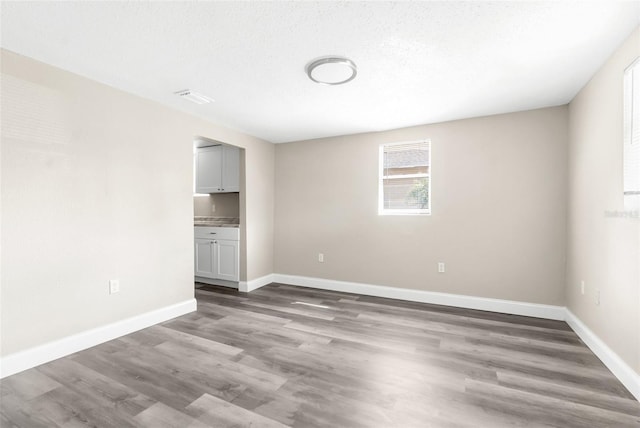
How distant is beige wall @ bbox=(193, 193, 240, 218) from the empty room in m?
1.24

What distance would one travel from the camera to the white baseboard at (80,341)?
83.0 inches

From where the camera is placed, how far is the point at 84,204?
98.8 inches

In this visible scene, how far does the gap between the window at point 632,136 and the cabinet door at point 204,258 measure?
15.1 ft

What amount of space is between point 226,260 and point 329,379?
9.47ft

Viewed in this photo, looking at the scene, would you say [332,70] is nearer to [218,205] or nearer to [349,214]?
[349,214]

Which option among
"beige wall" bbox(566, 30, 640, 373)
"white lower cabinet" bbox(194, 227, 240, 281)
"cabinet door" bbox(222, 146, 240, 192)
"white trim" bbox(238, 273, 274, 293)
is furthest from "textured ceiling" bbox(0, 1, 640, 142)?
"white trim" bbox(238, 273, 274, 293)

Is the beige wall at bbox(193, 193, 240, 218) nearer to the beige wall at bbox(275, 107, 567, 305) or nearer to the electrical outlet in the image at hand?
the beige wall at bbox(275, 107, 567, 305)

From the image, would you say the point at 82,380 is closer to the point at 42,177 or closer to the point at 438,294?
the point at 42,177

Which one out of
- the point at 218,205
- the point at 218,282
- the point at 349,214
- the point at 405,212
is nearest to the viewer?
the point at 405,212

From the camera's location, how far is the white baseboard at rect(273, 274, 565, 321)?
327 cm

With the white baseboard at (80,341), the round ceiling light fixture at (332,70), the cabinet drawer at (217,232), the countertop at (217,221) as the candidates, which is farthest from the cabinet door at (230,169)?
the round ceiling light fixture at (332,70)

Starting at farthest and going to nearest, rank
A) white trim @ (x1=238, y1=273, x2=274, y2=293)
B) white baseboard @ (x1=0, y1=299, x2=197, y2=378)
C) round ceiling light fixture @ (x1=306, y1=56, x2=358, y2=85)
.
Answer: white trim @ (x1=238, y1=273, x2=274, y2=293) → round ceiling light fixture @ (x1=306, y1=56, x2=358, y2=85) → white baseboard @ (x1=0, y1=299, x2=197, y2=378)

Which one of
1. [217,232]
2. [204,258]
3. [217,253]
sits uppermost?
[217,232]

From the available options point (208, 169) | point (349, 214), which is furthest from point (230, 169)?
point (349, 214)
